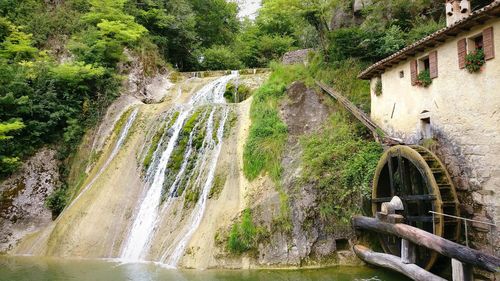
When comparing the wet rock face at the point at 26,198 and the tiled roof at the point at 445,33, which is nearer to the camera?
the tiled roof at the point at 445,33

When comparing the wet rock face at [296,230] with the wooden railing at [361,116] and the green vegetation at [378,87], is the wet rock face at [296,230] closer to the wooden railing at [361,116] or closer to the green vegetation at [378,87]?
the wooden railing at [361,116]

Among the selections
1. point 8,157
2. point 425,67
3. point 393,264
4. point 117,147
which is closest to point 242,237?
point 393,264

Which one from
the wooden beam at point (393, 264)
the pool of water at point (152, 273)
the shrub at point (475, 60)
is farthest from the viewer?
the pool of water at point (152, 273)

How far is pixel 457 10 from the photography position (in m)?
11.5

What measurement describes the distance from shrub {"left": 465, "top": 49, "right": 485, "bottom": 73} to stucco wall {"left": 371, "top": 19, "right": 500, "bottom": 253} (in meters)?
0.16

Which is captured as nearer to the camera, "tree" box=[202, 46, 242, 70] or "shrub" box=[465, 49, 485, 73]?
"shrub" box=[465, 49, 485, 73]

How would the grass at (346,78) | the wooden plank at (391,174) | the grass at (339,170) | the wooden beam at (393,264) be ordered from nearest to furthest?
the wooden beam at (393,264) < the wooden plank at (391,174) < the grass at (339,170) < the grass at (346,78)

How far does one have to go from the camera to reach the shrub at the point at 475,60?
9359 millimetres

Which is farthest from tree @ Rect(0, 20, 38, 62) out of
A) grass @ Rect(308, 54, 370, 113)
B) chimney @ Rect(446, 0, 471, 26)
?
chimney @ Rect(446, 0, 471, 26)

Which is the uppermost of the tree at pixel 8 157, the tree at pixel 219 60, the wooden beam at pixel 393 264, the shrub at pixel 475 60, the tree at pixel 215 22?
the tree at pixel 215 22

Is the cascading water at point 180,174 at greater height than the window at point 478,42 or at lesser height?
lesser

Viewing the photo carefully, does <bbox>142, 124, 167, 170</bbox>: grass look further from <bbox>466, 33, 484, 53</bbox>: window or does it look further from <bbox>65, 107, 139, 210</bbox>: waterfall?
Answer: <bbox>466, 33, 484, 53</bbox>: window

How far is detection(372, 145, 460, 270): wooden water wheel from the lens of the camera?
9.84 meters

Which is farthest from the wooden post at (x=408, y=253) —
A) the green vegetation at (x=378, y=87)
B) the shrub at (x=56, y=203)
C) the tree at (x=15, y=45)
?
the tree at (x=15, y=45)
